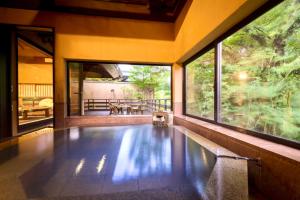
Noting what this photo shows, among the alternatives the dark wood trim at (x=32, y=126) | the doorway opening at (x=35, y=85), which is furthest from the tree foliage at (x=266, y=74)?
the doorway opening at (x=35, y=85)

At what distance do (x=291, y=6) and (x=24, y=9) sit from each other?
4523 mm

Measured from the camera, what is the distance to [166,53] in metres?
4.29

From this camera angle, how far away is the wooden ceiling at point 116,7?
3.70 meters

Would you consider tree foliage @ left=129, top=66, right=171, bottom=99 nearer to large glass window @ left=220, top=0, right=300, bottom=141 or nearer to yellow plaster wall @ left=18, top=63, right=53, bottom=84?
large glass window @ left=220, top=0, right=300, bottom=141

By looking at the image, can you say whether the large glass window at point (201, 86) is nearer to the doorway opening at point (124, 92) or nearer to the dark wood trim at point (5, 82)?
the doorway opening at point (124, 92)

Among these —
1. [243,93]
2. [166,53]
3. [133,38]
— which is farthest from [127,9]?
[243,93]

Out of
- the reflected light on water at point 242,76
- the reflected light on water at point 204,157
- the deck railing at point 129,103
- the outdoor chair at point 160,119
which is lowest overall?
the reflected light on water at point 204,157

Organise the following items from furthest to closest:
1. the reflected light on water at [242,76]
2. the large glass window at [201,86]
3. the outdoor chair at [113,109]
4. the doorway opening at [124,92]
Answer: the outdoor chair at [113,109] → the doorway opening at [124,92] → the large glass window at [201,86] → the reflected light on water at [242,76]

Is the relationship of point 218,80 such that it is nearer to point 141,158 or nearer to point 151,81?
point 141,158

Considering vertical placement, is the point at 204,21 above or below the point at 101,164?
above

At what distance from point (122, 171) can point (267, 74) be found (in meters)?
1.68

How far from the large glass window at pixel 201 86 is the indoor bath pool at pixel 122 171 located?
2.61 ft

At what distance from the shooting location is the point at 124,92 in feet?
17.5

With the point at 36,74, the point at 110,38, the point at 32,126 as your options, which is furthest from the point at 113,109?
the point at 36,74
